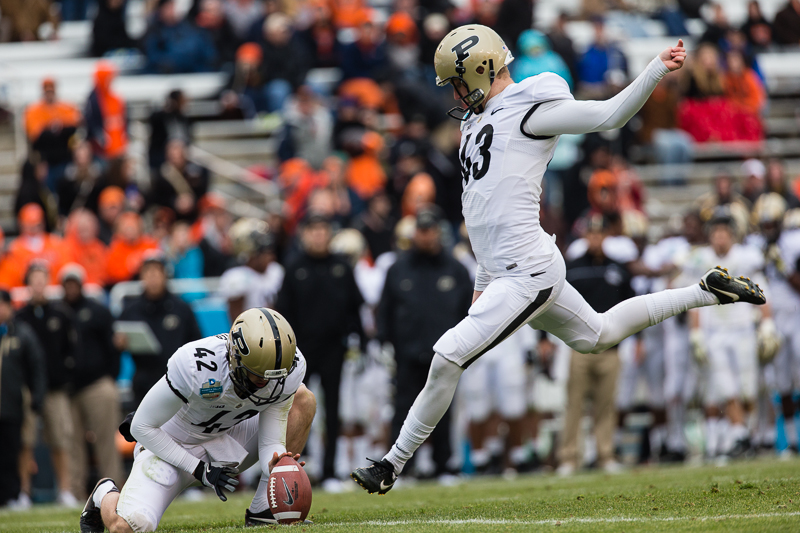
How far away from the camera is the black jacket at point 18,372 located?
959 cm

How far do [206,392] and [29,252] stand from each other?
270 inches

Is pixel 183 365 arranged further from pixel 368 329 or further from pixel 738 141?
pixel 738 141

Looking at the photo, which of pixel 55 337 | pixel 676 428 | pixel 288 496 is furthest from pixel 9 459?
pixel 676 428

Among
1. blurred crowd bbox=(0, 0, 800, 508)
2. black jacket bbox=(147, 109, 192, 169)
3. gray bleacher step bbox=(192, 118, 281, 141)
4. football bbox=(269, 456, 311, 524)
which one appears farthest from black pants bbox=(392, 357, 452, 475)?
gray bleacher step bbox=(192, 118, 281, 141)

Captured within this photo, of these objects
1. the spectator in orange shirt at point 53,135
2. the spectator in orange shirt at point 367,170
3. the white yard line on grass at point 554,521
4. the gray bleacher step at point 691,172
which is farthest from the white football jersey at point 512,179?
the gray bleacher step at point 691,172

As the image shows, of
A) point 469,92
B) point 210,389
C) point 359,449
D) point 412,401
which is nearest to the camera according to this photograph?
point 210,389

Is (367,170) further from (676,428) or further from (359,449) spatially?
(676,428)

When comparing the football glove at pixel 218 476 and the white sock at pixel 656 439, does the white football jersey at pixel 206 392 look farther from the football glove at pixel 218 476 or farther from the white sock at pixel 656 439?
the white sock at pixel 656 439

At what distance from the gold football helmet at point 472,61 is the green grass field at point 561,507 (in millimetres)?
2196

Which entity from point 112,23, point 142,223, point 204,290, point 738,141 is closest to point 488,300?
point 204,290

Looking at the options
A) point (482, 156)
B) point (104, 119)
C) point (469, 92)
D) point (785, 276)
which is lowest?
point (785, 276)

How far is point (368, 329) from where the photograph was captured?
11.1 meters

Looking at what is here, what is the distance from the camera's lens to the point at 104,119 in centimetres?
1398

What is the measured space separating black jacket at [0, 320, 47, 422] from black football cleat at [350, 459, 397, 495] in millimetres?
4826
